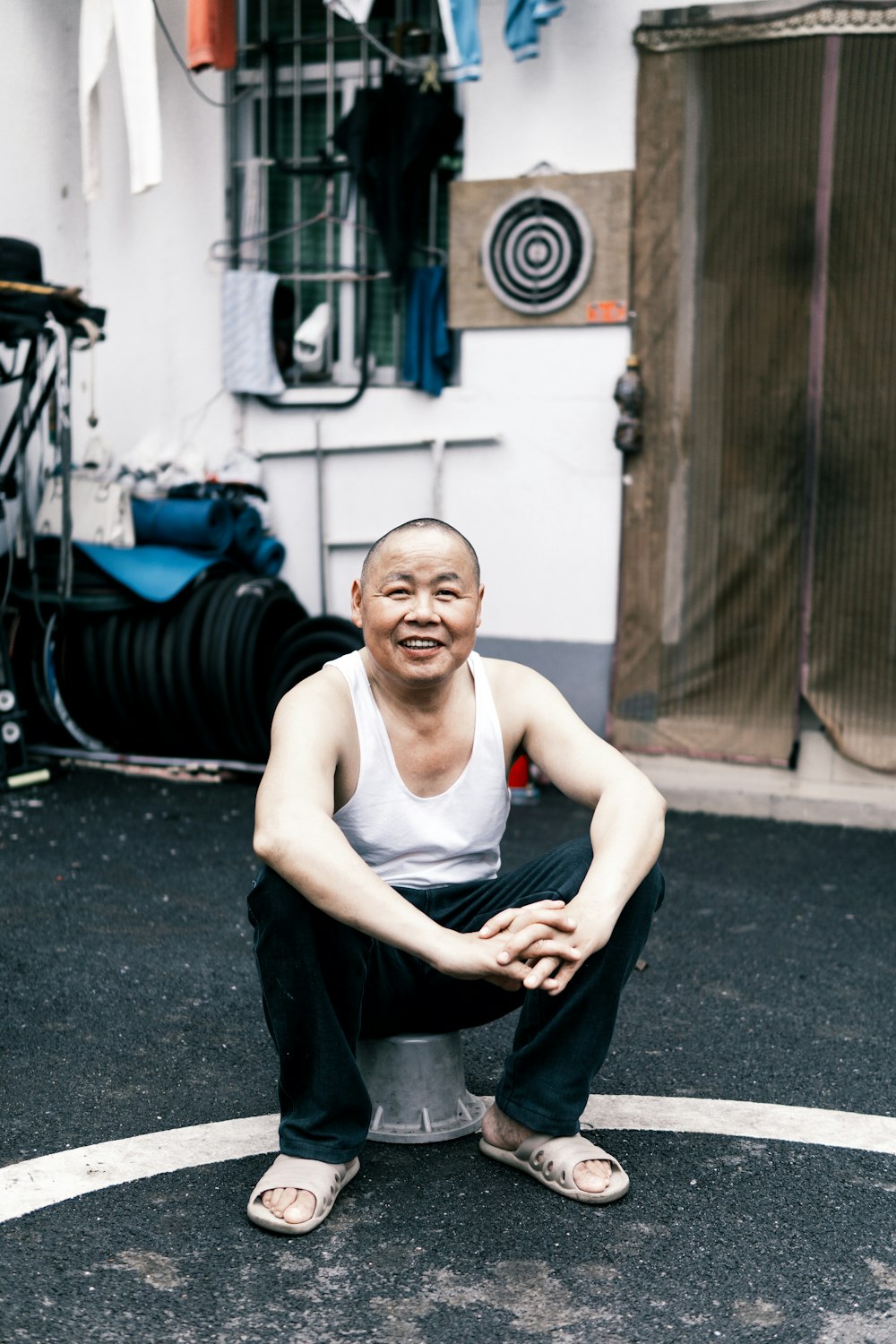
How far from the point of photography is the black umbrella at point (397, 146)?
644 cm

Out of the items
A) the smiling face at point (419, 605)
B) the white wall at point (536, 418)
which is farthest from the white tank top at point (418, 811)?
the white wall at point (536, 418)

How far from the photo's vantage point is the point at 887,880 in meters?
5.09

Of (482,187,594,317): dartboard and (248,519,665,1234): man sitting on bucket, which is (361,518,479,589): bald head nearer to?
(248,519,665,1234): man sitting on bucket

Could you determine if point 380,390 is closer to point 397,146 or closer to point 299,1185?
point 397,146

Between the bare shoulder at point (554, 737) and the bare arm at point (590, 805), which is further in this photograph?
the bare shoulder at point (554, 737)

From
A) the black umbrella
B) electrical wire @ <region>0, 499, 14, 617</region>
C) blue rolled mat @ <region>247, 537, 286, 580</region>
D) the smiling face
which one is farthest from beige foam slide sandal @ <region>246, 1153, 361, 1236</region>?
the black umbrella

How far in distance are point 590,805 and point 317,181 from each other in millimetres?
5062

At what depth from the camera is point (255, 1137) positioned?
286 cm

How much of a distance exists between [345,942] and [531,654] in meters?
4.21

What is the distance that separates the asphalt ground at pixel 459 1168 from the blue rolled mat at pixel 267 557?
230 centimetres

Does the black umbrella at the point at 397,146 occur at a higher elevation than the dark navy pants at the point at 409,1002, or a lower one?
higher

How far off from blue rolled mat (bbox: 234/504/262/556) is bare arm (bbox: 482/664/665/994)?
4062 millimetres

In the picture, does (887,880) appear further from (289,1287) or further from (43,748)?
(43,748)

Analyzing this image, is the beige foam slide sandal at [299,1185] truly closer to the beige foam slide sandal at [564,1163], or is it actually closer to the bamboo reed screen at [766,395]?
the beige foam slide sandal at [564,1163]
